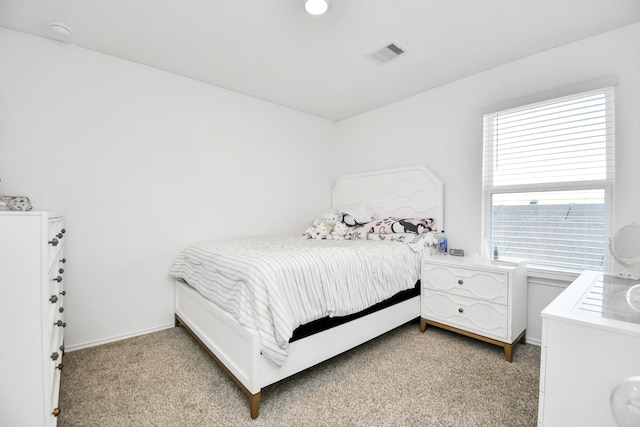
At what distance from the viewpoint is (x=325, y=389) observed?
177 cm

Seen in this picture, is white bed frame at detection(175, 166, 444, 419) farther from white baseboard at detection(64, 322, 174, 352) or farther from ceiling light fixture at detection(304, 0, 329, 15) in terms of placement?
ceiling light fixture at detection(304, 0, 329, 15)

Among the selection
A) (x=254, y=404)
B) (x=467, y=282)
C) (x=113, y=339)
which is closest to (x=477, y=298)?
(x=467, y=282)

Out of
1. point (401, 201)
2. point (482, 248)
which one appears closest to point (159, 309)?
point (401, 201)

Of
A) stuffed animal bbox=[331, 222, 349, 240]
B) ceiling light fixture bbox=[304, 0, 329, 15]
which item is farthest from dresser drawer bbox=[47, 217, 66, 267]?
stuffed animal bbox=[331, 222, 349, 240]

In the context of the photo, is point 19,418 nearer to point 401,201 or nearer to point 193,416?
point 193,416

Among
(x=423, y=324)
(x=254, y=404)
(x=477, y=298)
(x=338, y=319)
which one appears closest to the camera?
(x=254, y=404)

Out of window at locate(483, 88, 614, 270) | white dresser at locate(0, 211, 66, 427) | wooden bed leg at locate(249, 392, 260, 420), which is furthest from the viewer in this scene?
window at locate(483, 88, 614, 270)

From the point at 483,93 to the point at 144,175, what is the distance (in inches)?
123

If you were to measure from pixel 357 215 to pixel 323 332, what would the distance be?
1710mm

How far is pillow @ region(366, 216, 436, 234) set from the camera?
9.45 feet

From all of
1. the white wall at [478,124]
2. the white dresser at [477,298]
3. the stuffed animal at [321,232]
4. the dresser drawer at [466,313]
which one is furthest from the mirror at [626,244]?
the stuffed animal at [321,232]

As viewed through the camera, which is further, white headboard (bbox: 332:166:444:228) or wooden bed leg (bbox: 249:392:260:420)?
white headboard (bbox: 332:166:444:228)

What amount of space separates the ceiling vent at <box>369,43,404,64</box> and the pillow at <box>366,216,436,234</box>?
1505mm

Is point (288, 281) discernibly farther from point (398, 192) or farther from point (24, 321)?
point (398, 192)
